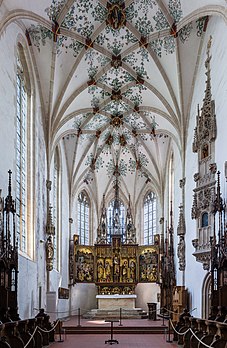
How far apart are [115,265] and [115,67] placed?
46.3 ft

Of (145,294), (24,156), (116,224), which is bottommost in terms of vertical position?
(145,294)

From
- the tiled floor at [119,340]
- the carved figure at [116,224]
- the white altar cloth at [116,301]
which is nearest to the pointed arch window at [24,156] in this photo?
the tiled floor at [119,340]

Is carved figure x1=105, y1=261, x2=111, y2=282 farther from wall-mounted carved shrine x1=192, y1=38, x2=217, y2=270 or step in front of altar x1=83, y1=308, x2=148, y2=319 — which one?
wall-mounted carved shrine x1=192, y1=38, x2=217, y2=270

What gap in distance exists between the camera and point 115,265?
1348 inches

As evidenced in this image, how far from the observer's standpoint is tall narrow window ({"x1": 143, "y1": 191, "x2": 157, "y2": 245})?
37125 mm

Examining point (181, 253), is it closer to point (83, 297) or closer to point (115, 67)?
point (115, 67)

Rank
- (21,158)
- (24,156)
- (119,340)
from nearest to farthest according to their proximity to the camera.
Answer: (119,340), (21,158), (24,156)

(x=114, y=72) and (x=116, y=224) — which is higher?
(x=114, y=72)

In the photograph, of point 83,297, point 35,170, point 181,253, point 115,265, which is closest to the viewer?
point 35,170

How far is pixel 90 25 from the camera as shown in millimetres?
22469

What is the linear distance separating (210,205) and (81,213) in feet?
59.7

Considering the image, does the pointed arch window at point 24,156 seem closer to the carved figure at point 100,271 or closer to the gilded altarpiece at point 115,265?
the gilded altarpiece at point 115,265

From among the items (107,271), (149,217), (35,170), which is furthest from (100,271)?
(35,170)

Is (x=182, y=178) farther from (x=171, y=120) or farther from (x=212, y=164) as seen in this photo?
(x=212, y=164)
